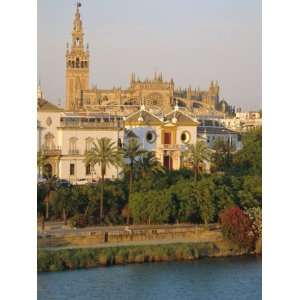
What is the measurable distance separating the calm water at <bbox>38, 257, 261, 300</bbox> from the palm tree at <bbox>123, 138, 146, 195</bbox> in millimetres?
901

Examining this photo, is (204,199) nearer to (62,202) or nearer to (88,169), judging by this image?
(88,169)

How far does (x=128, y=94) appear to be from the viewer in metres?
9.38

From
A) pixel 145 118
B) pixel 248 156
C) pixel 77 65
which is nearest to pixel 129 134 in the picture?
pixel 145 118

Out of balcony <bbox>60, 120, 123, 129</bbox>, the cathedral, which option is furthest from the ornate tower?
balcony <bbox>60, 120, 123, 129</bbox>

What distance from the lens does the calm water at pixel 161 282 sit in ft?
25.6

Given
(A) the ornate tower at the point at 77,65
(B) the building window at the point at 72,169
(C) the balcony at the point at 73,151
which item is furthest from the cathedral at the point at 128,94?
(B) the building window at the point at 72,169

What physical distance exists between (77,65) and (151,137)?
133 cm

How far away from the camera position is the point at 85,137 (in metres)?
9.14
